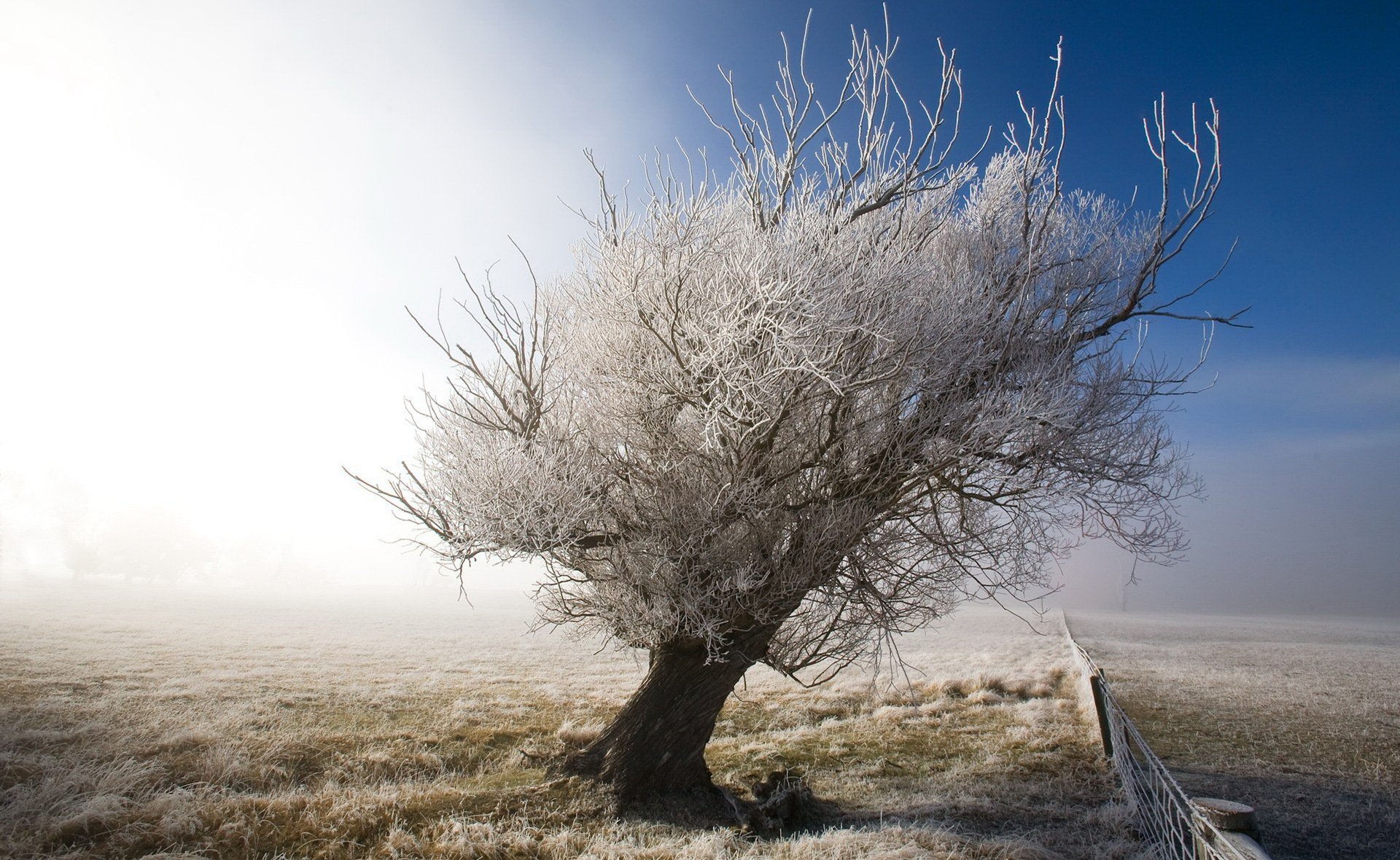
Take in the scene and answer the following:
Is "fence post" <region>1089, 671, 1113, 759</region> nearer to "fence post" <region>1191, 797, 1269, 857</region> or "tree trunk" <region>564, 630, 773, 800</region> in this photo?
"tree trunk" <region>564, 630, 773, 800</region>

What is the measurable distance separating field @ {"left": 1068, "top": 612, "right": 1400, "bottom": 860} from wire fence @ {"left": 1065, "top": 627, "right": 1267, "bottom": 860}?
0.78 metres

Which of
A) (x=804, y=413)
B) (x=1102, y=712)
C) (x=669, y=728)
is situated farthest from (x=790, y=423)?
(x=1102, y=712)

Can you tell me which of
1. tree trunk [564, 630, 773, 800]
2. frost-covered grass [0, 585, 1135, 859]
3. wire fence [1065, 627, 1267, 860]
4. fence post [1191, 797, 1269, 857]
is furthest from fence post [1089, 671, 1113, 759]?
fence post [1191, 797, 1269, 857]

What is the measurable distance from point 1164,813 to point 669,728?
4.38 metres

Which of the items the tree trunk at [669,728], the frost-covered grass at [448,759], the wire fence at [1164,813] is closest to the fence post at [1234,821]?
the wire fence at [1164,813]

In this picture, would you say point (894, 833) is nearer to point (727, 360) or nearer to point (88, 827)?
point (727, 360)

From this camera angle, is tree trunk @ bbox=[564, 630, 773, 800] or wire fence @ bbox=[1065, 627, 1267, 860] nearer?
wire fence @ bbox=[1065, 627, 1267, 860]

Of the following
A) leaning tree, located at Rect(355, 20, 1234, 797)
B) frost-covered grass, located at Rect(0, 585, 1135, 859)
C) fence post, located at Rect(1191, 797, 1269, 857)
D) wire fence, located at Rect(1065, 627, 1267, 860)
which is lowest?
frost-covered grass, located at Rect(0, 585, 1135, 859)

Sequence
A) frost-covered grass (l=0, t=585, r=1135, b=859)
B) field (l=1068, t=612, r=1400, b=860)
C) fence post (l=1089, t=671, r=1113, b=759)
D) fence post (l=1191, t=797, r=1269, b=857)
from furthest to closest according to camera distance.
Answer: fence post (l=1089, t=671, r=1113, b=759) → field (l=1068, t=612, r=1400, b=860) → frost-covered grass (l=0, t=585, r=1135, b=859) → fence post (l=1191, t=797, r=1269, b=857)

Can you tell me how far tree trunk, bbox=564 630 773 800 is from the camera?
21.9ft

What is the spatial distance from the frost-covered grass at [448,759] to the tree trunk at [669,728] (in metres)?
0.44

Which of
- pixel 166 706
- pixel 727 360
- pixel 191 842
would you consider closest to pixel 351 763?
pixel 191 842

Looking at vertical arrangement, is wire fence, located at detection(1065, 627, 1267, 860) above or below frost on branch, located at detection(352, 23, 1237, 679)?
below

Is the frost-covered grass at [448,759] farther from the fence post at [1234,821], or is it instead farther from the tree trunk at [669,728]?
the fence post at [1234,821]
